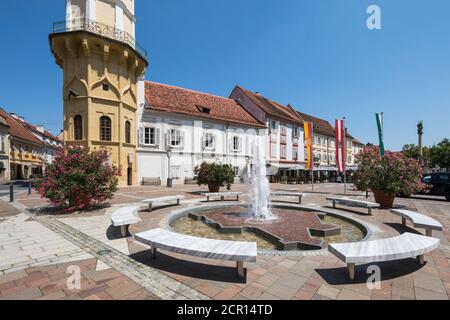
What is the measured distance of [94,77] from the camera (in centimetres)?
1900

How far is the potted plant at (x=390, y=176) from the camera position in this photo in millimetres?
10023

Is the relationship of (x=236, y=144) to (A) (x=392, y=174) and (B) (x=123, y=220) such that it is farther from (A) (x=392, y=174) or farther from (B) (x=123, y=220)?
(B) (x=123, y=220)

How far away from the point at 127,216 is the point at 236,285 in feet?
12.9

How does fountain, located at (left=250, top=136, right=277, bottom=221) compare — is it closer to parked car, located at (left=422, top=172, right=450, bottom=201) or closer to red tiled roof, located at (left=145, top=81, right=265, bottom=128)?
parked car, located at (left=422, top=172, right=450, bottom=201)

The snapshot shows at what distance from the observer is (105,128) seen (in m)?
19.6

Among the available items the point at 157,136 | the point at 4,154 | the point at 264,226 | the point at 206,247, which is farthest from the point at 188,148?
the point at 4,154

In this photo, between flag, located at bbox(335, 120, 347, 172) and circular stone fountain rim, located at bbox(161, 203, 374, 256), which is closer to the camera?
circular stone fountain rim, located at bbox(161, 203, 374, 256)

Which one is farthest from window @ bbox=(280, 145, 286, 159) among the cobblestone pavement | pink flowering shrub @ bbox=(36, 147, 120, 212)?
the cobblestone pavement

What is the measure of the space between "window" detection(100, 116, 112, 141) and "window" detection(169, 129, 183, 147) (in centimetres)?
594

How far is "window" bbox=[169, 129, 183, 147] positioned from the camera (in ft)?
78.4

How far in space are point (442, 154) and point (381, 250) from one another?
212 ft

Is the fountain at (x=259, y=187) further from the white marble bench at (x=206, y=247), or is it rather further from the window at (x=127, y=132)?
the window at (x=127, y=132)

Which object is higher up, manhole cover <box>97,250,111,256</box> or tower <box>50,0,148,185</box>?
tower <box>50,0,148,185</box>
